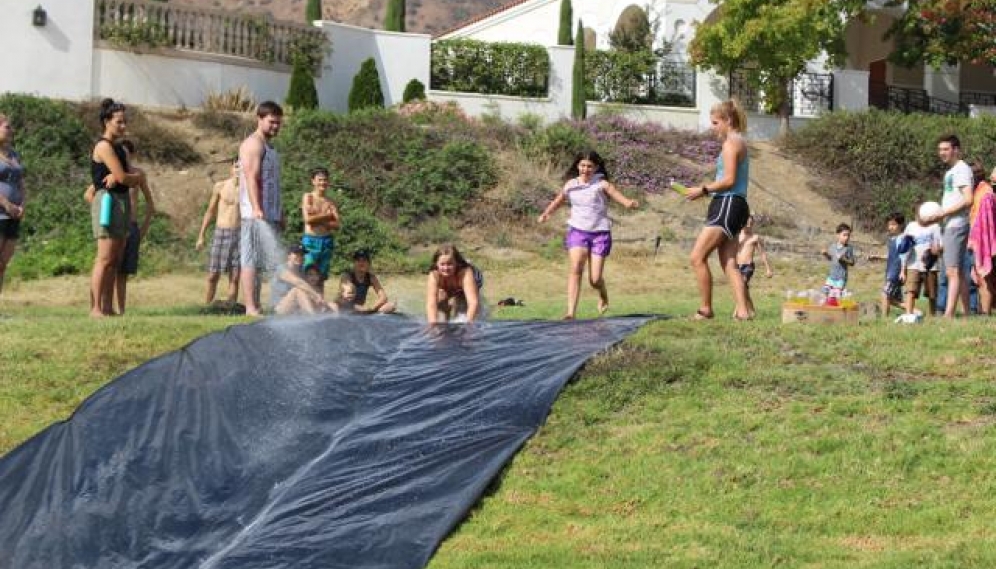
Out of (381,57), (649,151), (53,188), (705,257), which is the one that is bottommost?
(705,257)

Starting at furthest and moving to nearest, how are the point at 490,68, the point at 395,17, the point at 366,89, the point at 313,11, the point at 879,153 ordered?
the point at 395,17 → the point at 313,11 → the point at 490,68 → the point at 366,89 → the point at 879,153

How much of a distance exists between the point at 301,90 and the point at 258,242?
15.4m

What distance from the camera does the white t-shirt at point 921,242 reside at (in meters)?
15.7

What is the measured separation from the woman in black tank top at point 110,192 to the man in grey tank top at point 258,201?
3.17 ft

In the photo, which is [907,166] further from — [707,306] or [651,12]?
[707,306]

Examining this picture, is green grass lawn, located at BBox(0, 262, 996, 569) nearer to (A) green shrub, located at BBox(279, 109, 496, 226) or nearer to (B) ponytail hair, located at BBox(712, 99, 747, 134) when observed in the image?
(B) ponytail hair, located at BBox(712, 99, 747, 134)

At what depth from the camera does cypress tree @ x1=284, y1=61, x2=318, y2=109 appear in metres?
28.9

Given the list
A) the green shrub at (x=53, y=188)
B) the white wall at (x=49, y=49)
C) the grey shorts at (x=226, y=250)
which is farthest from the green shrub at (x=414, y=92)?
the grey shorts at (x=226, y=250)

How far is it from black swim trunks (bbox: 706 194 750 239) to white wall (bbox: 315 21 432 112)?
60.7 feet

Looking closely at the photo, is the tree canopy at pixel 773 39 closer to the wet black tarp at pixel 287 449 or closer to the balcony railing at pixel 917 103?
the balcony railing at pixel 917 103

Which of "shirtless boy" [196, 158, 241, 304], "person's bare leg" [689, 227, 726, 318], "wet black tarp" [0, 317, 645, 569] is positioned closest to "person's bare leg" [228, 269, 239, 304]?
"shirtless boy" [196, 158, 241, 304]

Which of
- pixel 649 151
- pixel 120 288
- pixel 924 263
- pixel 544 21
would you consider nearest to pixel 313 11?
pixel 544 21

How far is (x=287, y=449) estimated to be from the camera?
380 inches

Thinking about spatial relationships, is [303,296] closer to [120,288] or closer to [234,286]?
[120,288]
